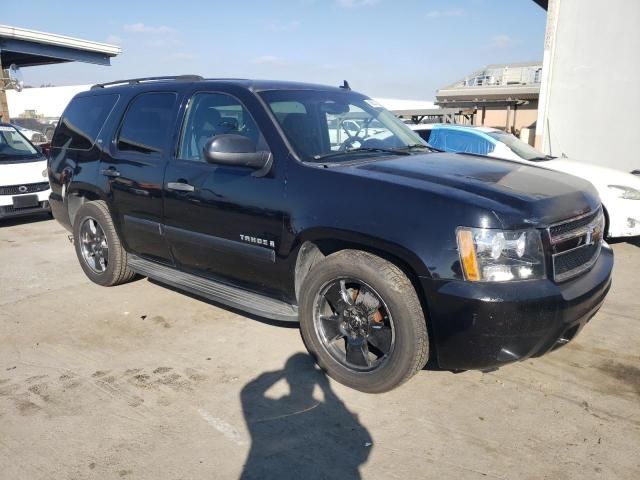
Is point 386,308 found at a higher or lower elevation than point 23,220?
higher

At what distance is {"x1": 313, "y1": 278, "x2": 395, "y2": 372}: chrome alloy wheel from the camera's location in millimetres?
3164

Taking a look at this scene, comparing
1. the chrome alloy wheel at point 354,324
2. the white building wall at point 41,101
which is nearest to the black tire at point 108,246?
the chrome alloy wheel at point 354,324

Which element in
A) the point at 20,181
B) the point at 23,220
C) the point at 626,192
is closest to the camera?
the point at 626,192

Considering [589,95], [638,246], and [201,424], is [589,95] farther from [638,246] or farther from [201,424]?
[201,424]

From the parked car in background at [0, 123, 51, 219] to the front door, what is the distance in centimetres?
524

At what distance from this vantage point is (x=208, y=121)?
4.07 meters

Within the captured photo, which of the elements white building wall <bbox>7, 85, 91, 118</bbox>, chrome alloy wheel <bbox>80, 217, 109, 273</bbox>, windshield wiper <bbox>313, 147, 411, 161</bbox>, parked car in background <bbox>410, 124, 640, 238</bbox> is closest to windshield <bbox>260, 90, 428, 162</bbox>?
windshield wiper <bbox>313, 147, 411, 161</bbox>

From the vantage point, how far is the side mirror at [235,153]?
345 cm

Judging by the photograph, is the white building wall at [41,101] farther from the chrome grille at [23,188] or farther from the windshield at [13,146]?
the chrome grille at [23,188]

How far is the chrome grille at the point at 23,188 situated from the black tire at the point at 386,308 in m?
6.73

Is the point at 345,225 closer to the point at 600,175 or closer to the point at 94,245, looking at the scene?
the point at 94,245

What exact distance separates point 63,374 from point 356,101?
308 centimetres

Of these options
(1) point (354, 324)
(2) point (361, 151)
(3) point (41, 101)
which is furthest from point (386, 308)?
(3) point (41, 101)

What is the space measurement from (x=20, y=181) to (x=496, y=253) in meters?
7.91
